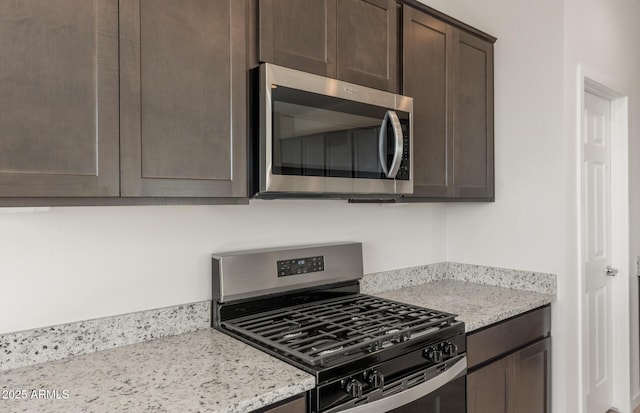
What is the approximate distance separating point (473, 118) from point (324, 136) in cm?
114

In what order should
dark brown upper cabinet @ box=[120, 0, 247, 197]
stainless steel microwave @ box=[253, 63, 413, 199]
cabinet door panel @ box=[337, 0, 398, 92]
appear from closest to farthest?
dark brown upper cabinet @ box=[120, 0, 247, 197]
stainless steel microwave @ box=[253, 63, 413, 199]
cabinet door panel @ box=[337, 0, 398, 92]

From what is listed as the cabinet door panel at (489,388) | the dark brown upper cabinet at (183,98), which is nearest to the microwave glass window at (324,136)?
the dark brown upper cabinet at (183,98)

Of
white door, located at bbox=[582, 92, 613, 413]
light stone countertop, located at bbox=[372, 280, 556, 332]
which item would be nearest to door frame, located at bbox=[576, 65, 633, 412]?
white door, located at bbox=[582, 92, 613, 413]

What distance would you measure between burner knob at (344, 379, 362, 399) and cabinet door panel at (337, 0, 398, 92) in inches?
42.9

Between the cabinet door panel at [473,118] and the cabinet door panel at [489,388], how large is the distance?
0.84 m

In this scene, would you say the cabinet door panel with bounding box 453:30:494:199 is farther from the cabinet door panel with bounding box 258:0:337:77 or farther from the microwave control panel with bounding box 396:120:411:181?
the cabinet door panel with bounding box 258:0:337:77

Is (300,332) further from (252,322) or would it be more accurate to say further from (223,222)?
(223,222)

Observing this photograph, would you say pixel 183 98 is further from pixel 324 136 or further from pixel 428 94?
pixel 428 94

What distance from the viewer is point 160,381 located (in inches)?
48.1

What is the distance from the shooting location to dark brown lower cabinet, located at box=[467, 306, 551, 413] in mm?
1872

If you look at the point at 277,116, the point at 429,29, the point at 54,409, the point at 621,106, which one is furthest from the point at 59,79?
the point at 621,106

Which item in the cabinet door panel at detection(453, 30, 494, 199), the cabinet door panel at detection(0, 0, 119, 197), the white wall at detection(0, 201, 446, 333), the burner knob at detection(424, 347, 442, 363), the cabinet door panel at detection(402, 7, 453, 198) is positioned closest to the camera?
the cabinet door panel at detection(0, 0, 119, 197)

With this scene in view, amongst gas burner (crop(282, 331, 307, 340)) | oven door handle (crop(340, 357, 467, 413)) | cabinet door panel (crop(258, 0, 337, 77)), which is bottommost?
oven door handle (crop(340, 357, 467, 413))

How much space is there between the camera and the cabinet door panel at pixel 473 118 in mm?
2293
